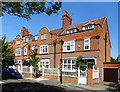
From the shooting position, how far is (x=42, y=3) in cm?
598

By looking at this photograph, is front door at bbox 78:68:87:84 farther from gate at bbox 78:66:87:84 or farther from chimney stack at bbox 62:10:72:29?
chimney stack at bbox 62:10:72:29

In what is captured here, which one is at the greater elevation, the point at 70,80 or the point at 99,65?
the point at 99,65

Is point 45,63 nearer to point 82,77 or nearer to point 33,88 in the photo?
point 82,77

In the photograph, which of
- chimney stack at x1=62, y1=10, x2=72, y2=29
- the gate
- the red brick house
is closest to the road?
the gate

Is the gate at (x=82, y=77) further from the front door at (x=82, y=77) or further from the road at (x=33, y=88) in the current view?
the road at (x=33, y=88)

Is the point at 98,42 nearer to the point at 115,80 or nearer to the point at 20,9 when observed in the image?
the point at 115,80

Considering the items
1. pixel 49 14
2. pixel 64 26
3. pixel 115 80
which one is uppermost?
pixel 64 26

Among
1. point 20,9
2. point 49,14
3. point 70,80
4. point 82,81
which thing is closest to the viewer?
point 20,9

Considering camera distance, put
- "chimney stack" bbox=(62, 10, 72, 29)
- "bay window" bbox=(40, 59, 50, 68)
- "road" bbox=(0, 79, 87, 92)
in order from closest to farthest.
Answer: "road" bbox=(0, 79, 87, 92) < "bay window" bbox=(40, 59, 50, 68) < "chimney stack" bbox=(62, 10, 72, 29)

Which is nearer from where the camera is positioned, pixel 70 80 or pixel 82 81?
pixel 82 81

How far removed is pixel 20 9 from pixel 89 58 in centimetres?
1250

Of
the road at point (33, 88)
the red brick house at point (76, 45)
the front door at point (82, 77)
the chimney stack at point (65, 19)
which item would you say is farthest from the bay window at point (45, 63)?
the road at point (33, 88)

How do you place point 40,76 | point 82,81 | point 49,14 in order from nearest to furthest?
point 49,14 → point 82,81 → point 40,76

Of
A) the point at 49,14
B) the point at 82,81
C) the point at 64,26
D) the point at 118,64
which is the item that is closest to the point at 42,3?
the point at 49,14
